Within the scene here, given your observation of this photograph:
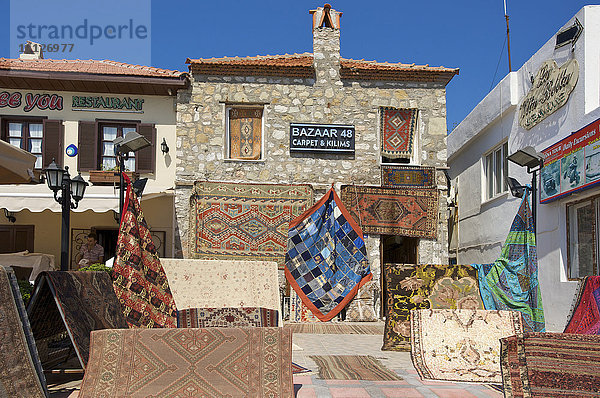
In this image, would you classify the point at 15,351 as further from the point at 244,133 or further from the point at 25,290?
the point at 244,133

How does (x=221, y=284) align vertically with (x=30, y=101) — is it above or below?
below

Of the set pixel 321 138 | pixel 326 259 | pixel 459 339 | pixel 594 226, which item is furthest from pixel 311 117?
pixel 459 339

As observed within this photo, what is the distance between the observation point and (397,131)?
1426 cm

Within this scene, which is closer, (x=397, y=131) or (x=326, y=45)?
(x=397, y=131)

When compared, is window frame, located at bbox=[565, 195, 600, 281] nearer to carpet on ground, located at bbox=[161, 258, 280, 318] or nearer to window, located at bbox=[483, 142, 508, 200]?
window, located at bbox=[483, 142, 508, 200]

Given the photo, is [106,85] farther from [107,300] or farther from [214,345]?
[214,345]

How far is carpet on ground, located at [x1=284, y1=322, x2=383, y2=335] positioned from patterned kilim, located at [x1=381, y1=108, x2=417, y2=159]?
439cm

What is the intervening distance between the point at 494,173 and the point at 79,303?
11.5 metres

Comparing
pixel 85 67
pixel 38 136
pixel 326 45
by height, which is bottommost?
pixel 38 136

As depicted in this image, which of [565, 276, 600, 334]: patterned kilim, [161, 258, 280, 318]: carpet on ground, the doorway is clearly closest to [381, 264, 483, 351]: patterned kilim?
[161, 258, 280, 318]: carpet on ground

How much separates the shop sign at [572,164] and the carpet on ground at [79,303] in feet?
23.3

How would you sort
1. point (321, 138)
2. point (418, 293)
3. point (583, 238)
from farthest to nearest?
point (321, 138) < point (583, 238) < point (418, 293)

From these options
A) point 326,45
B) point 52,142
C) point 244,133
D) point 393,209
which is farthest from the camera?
Answer: point 326,45

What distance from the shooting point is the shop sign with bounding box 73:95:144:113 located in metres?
14.0
